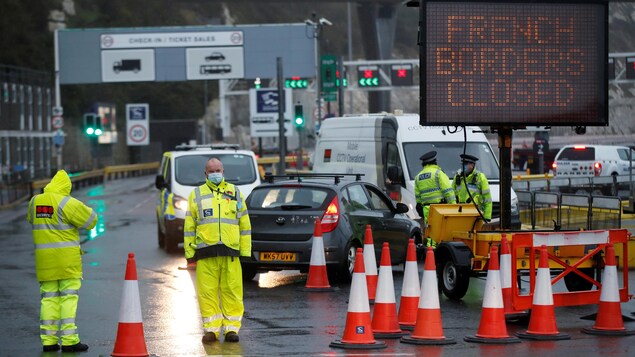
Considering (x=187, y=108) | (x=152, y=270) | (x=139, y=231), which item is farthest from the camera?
(x=187, y=108)

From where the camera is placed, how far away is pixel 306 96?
13812 centimetres

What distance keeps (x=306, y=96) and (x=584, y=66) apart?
4902 inches

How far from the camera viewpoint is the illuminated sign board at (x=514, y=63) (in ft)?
44.5

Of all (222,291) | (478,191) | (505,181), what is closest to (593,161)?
(478,191)

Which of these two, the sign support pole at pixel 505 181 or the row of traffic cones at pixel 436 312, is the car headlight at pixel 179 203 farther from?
the row of traffic cones at pixel 436 312

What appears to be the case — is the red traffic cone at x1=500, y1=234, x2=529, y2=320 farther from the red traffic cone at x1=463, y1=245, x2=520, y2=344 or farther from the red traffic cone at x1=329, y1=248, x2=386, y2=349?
the red traffic cone at x1=329, y1=248, x2=386, y2=349

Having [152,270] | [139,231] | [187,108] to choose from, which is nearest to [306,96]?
[187,108]

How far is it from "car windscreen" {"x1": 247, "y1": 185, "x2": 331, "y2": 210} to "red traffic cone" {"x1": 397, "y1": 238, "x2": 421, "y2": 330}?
4854 mm

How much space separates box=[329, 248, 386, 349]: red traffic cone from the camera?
457 inches

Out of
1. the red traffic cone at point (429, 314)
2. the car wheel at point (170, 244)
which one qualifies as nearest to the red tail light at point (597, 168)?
the car wheel at point (170, 244)

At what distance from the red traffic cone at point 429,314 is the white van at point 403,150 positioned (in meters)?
9.50

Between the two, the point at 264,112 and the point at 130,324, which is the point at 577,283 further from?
the point at 264,112

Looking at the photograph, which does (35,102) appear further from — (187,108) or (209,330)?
(209,330)

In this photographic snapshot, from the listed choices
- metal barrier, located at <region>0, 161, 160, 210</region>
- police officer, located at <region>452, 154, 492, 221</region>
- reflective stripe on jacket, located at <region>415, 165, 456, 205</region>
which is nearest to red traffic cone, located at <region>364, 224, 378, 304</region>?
police officer, located at <region>452, 154, 492, 221</region>
